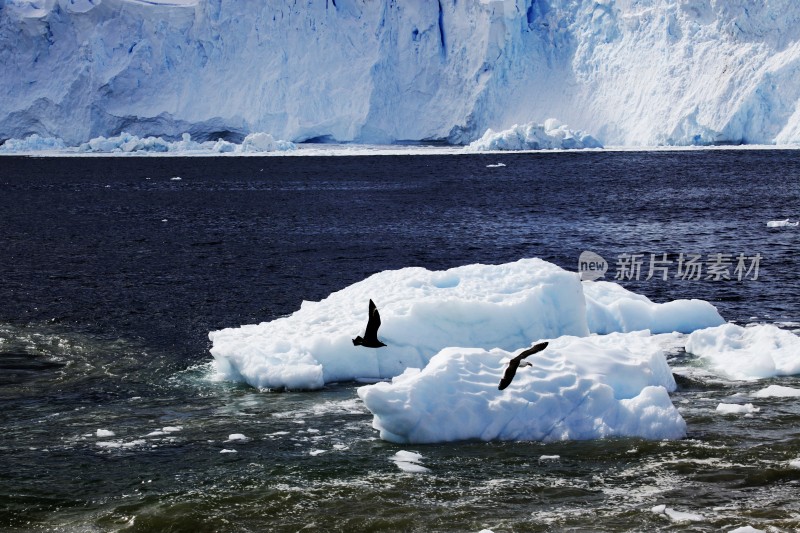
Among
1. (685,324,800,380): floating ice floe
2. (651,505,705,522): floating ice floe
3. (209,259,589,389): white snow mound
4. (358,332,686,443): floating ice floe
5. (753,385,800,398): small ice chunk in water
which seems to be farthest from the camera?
(209,259,589,389): white snow mound

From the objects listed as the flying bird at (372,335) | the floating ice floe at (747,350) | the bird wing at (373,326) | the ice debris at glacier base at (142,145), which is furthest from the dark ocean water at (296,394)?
the ice debris at glacier base at (142,145)

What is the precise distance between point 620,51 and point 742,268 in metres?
50.1

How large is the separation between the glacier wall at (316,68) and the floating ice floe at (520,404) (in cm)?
6053

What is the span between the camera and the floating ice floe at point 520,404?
34.9 feet

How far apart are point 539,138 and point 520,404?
6037 centimetres

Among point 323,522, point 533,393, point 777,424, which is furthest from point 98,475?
point 777,424

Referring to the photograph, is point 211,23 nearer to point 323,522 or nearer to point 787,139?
point 787,139

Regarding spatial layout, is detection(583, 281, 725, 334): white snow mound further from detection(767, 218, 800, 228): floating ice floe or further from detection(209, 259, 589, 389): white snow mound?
detection(767, 218, 800, 228): floating ice floe

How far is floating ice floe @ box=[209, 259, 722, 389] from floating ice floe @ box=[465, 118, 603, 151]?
5307 centimetres

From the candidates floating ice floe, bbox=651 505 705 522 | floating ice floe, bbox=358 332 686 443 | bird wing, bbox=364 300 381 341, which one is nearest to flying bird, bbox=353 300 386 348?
bird wing, bbox=364 300 381 341

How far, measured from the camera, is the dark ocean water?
347 inches

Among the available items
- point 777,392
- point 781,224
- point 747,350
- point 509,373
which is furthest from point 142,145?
point 777,392

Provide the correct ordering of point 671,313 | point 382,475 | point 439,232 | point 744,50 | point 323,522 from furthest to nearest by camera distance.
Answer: point 744,50 → point 439,232 → point 671,313 → point 382,475 → point 323,522

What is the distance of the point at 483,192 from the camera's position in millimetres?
46844
